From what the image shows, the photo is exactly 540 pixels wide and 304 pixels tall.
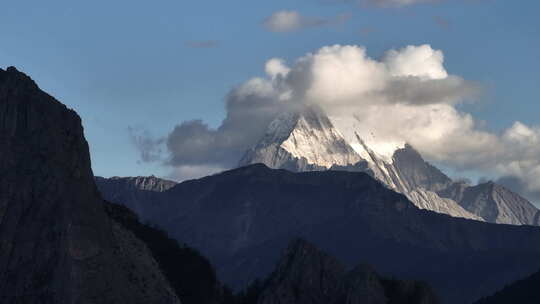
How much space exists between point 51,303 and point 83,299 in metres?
5.08

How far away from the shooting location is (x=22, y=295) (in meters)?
200

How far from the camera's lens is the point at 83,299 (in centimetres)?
19975

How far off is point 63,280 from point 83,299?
3.61m

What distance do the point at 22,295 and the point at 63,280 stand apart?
5708 millimetres

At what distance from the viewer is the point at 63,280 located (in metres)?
200

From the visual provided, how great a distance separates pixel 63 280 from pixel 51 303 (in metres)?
4.52

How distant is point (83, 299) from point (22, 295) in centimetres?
799

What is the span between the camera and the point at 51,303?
196m
